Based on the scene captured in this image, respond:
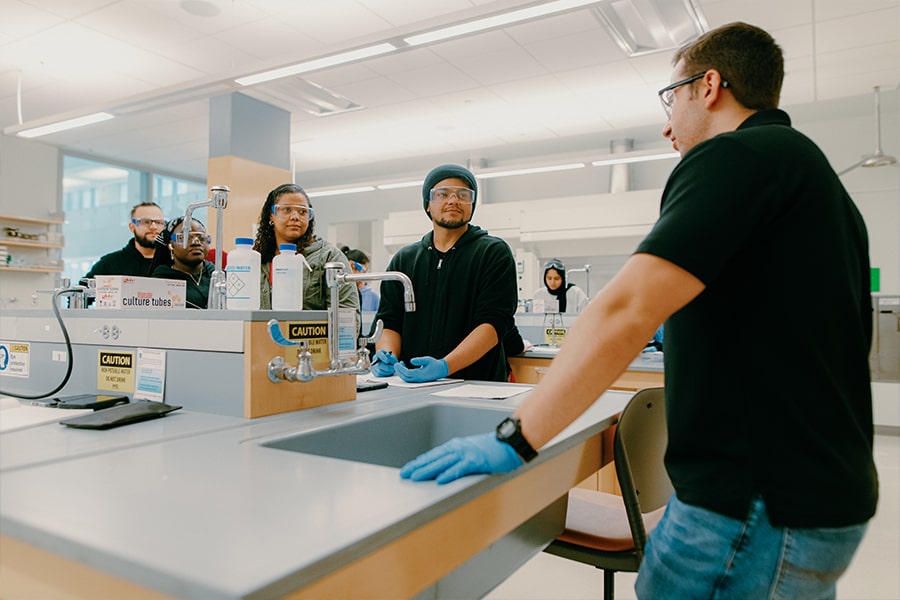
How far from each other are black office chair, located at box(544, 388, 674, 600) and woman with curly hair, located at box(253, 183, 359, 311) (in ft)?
4.12

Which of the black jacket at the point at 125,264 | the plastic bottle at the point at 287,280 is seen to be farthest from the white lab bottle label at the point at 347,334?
the black jacket at the point at 125,264

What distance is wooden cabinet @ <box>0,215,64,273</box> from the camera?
6801 mm

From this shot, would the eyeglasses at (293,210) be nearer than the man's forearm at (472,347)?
No

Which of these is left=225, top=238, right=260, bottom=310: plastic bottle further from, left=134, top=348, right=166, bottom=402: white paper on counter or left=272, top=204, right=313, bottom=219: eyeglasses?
left=272, top=204, right=313, bottom=219: eyeglasses

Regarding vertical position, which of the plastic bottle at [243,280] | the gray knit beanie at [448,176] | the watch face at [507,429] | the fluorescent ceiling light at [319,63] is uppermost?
the fluorescent ceiling light at [319,63]

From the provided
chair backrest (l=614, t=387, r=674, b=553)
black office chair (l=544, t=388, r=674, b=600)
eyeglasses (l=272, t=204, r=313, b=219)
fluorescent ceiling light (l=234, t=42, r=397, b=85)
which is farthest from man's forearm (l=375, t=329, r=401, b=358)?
fluorescent ceiling light (l=234, t=42, r=397, b=85)

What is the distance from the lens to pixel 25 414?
4.18ft

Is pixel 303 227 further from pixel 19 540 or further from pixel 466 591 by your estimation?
pixel 19 540

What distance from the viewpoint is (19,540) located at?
0.66 m

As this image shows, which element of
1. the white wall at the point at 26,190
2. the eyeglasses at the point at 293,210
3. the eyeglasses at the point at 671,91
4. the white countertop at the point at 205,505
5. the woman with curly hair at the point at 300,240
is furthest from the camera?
the white wall at the point at 26,190

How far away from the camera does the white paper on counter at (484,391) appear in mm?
1669

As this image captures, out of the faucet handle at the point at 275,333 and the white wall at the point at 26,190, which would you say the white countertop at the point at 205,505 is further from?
the white wall at the point at 26,190

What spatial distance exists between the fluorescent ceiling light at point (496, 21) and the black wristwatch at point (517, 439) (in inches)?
112

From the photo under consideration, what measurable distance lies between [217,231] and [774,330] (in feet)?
4.10
